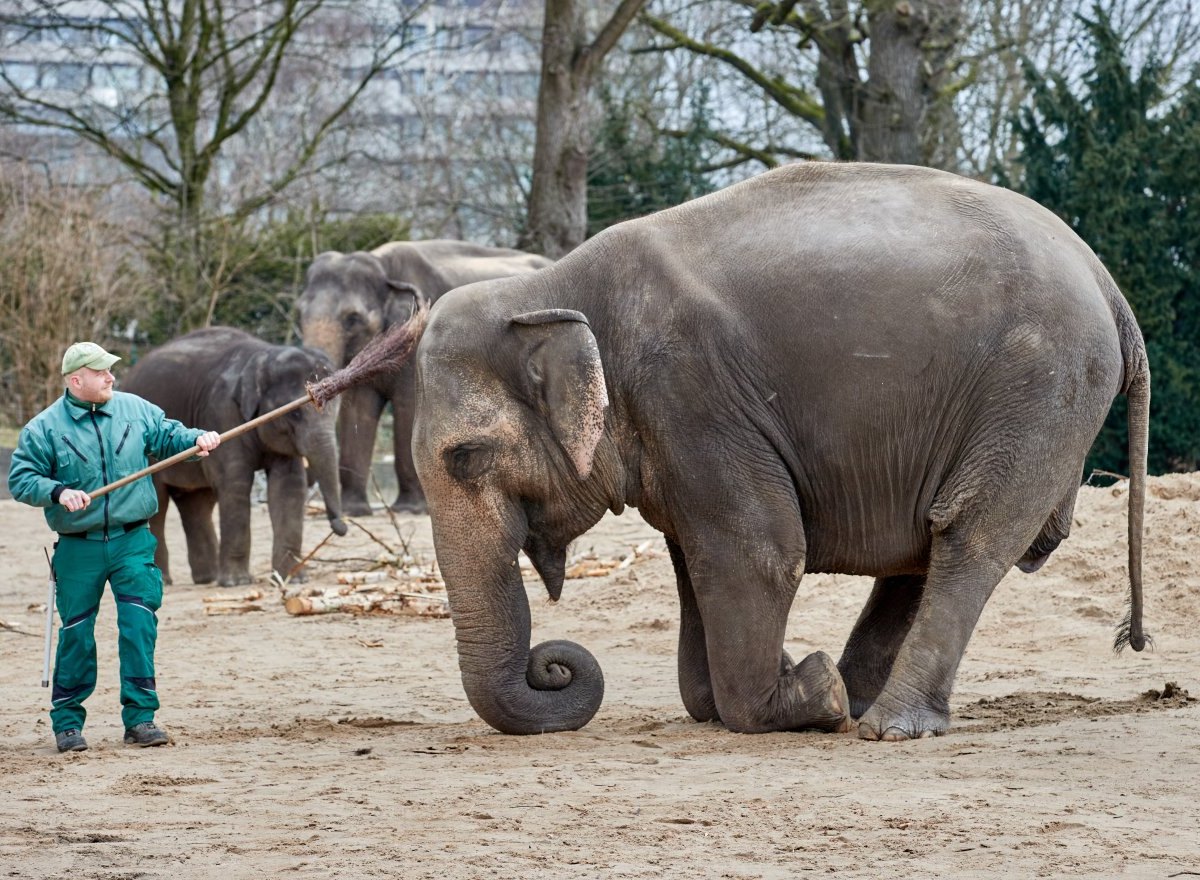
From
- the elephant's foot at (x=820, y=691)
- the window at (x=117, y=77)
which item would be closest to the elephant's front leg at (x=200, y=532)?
the elephant's foot at (x=820, y=691)

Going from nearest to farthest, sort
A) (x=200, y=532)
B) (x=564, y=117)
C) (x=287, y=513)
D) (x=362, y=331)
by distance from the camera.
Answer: (x=287, y=513) < (x=200, y=532) < (x=362, y=331) < (x=564, y=117)

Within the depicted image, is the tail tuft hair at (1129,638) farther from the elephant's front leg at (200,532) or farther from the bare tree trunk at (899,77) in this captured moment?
the bare tree trunk at (899,77)

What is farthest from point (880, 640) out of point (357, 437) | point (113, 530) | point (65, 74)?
point (65, 74)

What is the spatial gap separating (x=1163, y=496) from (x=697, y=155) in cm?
1532

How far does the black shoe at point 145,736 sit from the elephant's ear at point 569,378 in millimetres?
1988

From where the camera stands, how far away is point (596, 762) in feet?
20.9

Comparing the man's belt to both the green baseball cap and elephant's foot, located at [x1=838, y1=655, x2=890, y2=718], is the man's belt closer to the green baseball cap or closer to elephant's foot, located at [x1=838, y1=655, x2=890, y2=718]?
the green baseball cap

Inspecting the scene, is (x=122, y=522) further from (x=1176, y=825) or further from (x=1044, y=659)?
(x=1044, y=659)

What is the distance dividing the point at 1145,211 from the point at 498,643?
13.0 m

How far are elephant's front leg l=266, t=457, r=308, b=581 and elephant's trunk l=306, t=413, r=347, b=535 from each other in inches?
10.4

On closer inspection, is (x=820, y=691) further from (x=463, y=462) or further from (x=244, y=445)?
(x=244, y=445)

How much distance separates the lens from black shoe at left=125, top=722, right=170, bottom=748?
7.24m

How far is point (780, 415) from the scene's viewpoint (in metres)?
6.96

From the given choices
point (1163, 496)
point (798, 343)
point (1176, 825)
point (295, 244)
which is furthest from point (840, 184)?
point (295, 244)
